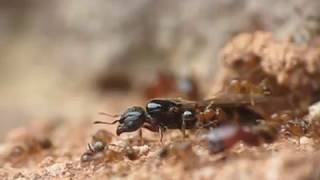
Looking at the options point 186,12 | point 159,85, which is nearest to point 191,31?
point 186,12

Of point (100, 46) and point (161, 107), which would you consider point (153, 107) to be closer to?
point (161, 107)

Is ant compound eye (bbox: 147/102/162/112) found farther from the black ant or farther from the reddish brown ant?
the reddish brown ant

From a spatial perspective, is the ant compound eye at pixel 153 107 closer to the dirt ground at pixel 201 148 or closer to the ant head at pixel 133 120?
the ant head at pixel 133 120

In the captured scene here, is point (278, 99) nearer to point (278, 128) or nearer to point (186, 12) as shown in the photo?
point (278, 128)

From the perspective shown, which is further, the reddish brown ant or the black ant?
the black ant

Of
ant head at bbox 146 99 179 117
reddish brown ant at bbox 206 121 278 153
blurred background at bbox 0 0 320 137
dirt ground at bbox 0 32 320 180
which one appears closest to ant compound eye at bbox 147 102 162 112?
ant head at bbox 146 99 179 117
